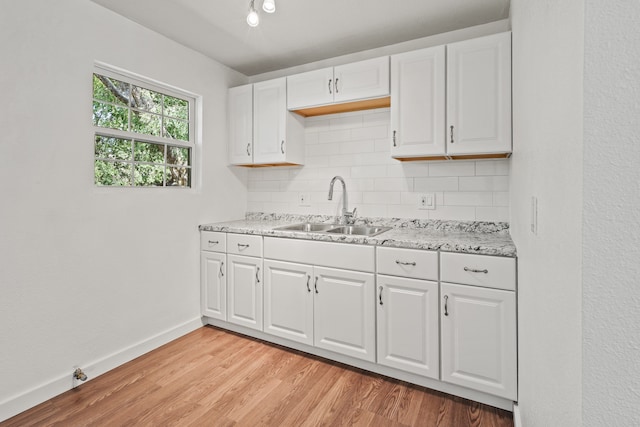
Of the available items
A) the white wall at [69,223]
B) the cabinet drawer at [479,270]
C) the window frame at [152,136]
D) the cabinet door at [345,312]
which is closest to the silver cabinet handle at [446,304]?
Answer: the cabinet drawer at [479,270]

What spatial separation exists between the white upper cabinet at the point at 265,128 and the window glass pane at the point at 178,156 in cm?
43

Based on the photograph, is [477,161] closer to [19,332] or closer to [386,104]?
[386,104]

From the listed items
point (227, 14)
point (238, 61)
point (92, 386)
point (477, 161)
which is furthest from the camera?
point (238, 61)

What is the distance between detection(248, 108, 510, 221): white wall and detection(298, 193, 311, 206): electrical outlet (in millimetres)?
25

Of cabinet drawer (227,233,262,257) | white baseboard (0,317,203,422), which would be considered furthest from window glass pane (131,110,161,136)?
white baseboard (0,317,203,422)

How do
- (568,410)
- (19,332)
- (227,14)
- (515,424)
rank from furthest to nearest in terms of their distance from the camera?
1. (227,14)
2. (19,332)
3. (515,424)
4. (568,410)

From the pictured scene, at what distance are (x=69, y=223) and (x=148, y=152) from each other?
32.1 inches

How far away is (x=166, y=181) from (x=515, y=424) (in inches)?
113

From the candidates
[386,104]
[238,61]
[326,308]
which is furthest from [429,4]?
[326,308]

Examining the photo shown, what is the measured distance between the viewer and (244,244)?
2.71 m

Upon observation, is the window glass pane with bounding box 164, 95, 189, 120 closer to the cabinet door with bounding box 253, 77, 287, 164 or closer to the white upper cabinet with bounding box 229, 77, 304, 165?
the white upper cabinet with bounding box 229, 77, 304, 165

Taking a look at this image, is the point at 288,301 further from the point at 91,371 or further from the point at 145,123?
the point at 145,123

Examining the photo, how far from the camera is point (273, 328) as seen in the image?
2580 millimetres

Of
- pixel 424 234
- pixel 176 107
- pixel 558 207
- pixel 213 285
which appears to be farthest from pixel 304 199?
pixel 558 207
